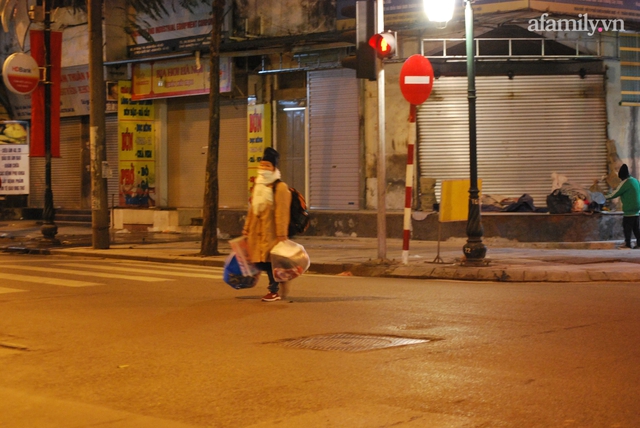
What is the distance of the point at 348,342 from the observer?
317 inches

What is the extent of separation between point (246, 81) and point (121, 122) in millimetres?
5279

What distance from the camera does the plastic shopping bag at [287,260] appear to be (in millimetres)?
10375

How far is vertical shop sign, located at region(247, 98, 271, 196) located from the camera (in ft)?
80.1

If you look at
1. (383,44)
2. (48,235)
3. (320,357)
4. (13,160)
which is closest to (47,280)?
(383,44)

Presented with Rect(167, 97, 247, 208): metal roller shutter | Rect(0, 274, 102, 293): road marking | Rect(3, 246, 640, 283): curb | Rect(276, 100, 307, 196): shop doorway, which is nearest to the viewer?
Rect(0, 274, 102, 293): road marking

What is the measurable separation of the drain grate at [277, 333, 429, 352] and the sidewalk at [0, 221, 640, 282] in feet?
19.2

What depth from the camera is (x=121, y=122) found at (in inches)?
1087

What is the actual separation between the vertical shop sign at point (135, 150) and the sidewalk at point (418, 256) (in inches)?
109

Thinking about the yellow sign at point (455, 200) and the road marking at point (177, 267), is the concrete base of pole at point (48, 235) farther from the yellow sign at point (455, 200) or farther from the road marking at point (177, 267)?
the yellow sign at point (455, 200)

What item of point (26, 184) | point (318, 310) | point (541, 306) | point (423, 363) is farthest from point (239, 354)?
point (26, 184)

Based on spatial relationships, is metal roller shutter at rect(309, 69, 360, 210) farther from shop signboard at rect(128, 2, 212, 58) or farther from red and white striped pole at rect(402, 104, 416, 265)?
red and white striped pole at rect(402, 104, 416, 265)

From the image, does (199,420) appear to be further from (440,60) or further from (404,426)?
(440,60)

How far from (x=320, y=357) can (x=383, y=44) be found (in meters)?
8.06

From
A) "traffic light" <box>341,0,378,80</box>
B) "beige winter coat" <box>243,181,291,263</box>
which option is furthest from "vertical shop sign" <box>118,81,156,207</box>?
"beige winter coat" <box>243,181,291,263</box>
